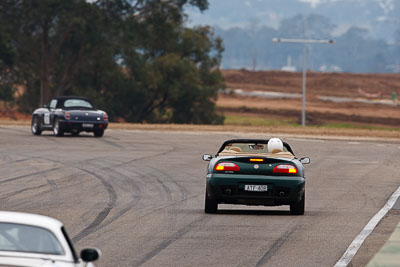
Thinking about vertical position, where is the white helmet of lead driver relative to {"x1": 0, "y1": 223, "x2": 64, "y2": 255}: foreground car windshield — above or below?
below

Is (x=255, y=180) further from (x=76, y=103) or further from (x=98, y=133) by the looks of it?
(x=98, y=133)

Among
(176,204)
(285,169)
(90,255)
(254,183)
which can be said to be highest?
(90,255)

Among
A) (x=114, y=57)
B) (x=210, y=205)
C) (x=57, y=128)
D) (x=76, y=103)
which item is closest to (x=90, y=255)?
(x=210, y=205)

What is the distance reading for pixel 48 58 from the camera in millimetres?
69375

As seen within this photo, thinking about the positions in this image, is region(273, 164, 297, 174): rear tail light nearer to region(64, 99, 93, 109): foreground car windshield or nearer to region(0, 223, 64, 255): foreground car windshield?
region(0, 223, 64, 255): foreground car windshield

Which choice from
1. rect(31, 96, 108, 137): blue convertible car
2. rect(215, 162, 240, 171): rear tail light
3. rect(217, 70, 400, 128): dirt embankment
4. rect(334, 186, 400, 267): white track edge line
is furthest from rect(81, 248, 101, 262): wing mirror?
rect(217, 70, 400, 128): dirt embankment

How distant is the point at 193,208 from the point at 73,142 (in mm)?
20518

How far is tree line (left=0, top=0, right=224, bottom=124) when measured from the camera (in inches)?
2638

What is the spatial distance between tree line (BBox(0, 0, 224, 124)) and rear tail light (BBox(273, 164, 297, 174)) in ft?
161

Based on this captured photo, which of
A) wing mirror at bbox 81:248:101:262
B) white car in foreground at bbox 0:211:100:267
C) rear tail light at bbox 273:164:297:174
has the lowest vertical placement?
rear tail light at bbox 273:164:297:174

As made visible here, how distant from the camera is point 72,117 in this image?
38812 mm

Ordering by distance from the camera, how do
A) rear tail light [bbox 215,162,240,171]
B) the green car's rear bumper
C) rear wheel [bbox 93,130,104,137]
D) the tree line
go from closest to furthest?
1. the green car's rear bumper
2. rear tail light [bbox 215,162,240,171]
3. rear wheel [bbox 93,130,104,137]
4. the tree line

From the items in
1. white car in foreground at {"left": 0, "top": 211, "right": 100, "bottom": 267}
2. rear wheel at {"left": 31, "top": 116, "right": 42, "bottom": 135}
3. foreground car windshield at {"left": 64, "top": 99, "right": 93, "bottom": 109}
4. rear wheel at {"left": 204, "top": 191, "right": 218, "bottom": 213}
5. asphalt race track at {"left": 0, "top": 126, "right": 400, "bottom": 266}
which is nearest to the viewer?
white car in foreground at {"left": 0, "top": 211, "right": 100, "bottom": 267}

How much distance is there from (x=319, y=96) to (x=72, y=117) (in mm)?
73355
